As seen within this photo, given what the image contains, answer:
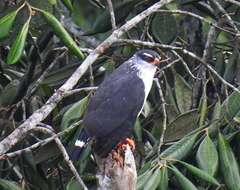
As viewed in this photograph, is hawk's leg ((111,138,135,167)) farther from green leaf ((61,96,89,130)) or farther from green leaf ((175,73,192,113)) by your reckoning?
green leaf ((175,73,192,113))

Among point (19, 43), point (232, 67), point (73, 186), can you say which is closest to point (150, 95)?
point (232, 67)

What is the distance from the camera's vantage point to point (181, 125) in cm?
557

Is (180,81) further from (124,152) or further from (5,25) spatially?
(5,25)

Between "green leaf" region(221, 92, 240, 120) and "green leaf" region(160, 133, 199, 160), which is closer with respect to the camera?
"green leaf" region(160, 133, 199, 160)

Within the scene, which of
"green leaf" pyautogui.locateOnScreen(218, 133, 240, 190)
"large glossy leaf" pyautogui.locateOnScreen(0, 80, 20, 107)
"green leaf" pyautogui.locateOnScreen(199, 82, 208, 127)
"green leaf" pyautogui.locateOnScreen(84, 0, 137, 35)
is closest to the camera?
"green leaf" pyautogui.locateOnScreen(218, 133, 240, 190)

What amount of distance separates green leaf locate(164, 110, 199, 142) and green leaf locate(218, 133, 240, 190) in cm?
50

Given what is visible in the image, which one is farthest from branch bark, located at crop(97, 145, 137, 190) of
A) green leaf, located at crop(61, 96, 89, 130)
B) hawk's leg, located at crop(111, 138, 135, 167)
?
green leaf, located at crop(61, 96, 89, 130)

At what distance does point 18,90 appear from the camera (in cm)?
604

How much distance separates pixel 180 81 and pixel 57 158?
1.13 metres

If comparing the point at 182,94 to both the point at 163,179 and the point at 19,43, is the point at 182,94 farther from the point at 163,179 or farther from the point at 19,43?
the point at 19,43

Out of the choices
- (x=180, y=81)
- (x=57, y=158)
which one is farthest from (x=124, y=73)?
(x=57, y=158)

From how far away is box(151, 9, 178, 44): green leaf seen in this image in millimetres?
5895

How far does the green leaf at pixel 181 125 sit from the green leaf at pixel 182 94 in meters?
0.34

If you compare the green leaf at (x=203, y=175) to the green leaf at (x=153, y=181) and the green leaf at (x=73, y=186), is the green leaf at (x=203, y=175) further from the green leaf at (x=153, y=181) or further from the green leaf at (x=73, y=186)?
the green leaf at (x=73, y=186)
